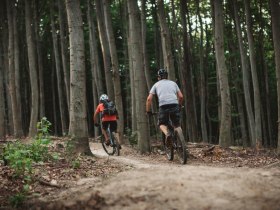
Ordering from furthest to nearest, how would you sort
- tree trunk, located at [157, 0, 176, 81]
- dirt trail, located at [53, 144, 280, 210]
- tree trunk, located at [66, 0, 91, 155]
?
1. tree trunk, located at [157, 0, 176, 81]
2. tree trunk, located at [66, 0, 91, 155]
3. dirt trail, located at [53, 144, 280, 210]

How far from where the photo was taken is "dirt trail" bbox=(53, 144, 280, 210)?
4.66m

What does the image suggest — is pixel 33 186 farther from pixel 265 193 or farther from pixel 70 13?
pixel 70 13

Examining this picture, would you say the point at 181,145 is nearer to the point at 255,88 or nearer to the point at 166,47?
the point at 166,47

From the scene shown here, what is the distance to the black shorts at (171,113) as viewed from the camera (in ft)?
31.9

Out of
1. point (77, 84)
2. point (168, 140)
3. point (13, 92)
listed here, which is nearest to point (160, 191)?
point (168, 140)

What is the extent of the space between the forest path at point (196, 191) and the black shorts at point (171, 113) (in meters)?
Answer: 3.53

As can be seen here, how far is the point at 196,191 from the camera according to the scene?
5020 millimetres

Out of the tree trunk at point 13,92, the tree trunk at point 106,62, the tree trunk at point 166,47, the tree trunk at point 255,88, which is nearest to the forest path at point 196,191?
the tree trunk at point 166,47

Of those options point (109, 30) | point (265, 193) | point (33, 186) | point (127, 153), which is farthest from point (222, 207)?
point (109, 30)

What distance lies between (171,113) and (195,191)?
4796 mm

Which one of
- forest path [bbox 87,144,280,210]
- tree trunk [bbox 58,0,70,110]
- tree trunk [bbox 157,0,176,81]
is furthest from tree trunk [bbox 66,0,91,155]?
tree trunk [bbox 58,0,70,110]

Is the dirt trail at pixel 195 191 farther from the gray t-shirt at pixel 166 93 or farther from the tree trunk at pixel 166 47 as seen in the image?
the tree trunk at pixel 166 47

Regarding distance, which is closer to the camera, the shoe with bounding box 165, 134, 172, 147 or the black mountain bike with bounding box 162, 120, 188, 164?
the black mountain bike with bounding box 162, 120, 188, 164

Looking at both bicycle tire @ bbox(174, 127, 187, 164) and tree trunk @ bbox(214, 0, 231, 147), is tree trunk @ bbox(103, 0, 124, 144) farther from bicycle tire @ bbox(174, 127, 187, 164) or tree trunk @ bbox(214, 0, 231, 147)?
bicycle tire @ bbox(174, 127, 187, 164)
